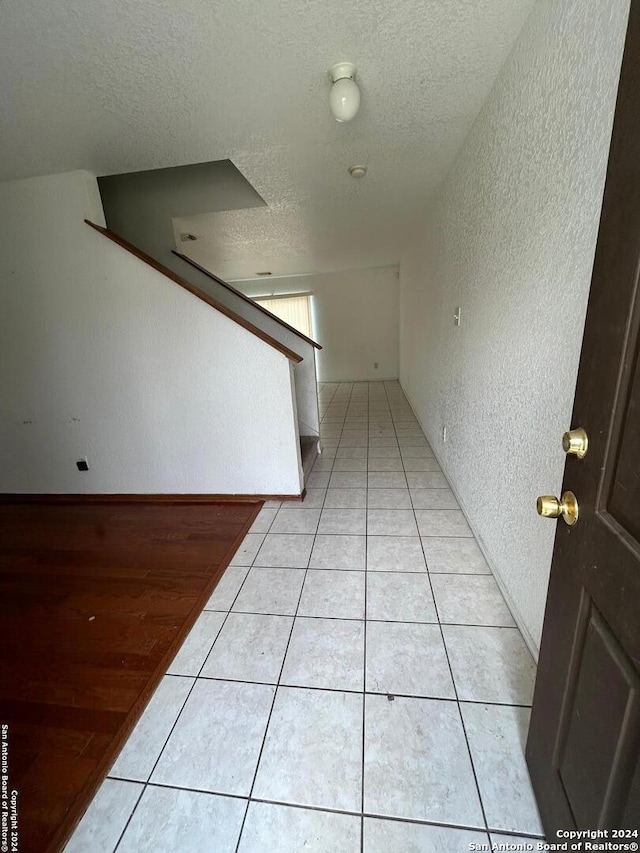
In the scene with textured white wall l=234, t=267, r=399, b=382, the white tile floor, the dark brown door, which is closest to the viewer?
the dark brown door

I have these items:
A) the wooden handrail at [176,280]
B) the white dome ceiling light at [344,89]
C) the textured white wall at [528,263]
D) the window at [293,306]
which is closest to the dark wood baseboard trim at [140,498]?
the wooden handrail at [176,280]

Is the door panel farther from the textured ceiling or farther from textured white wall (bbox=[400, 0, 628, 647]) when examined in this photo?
the textured ceiling

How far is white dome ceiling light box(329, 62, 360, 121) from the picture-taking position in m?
1.31

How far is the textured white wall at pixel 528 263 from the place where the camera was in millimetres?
902

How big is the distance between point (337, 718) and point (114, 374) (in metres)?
2.43

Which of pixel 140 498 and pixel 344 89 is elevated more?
pixel 344 89

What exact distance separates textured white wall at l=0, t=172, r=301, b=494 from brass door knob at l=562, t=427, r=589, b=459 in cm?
179

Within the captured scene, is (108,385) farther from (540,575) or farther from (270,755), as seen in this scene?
(540,575)

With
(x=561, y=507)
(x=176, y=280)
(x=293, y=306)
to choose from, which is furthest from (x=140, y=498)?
(x=293, y=306)

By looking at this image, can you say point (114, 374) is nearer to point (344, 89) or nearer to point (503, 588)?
point (344, 89)

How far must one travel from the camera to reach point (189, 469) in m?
2.54

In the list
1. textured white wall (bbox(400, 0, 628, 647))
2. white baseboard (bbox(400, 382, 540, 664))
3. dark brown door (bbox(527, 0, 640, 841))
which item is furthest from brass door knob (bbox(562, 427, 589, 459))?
white baseboard (bbox(400, 382, 540, 664))

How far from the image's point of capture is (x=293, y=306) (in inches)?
271

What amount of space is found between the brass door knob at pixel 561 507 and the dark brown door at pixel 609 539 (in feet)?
0.05
